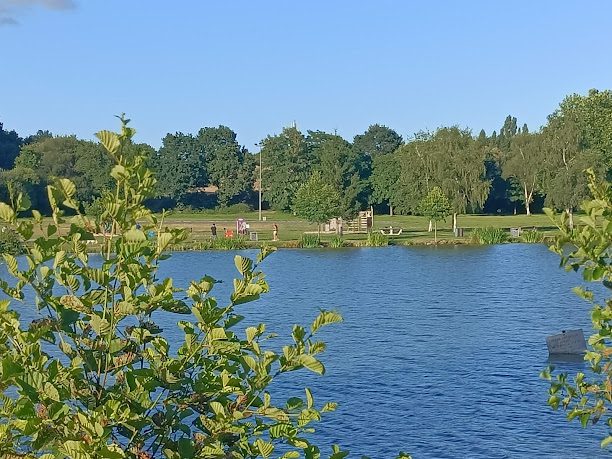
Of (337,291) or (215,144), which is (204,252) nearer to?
(337,291)

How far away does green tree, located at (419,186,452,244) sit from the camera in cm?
6956

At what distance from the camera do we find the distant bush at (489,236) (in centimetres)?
6656

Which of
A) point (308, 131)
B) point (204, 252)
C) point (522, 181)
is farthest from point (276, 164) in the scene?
point (204, 252)

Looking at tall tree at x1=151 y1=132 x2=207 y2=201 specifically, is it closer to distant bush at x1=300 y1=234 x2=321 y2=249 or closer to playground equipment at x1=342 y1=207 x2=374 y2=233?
playground equipment at x1=342 y1=207 x2=374 y2=233

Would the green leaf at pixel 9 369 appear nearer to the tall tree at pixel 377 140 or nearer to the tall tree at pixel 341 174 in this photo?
the tall tree at pixel 341 174

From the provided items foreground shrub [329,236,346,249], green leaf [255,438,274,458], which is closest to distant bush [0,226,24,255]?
green leaf [255,438,274,458]

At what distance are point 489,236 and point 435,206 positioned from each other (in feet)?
16.9

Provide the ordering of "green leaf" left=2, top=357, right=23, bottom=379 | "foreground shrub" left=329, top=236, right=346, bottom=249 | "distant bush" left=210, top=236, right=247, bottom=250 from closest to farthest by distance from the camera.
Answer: "green leaf" left=2, top=357, right=23, bottom=379, "distant bush" left=210, top=236, right=247, bottom=250, "foreground shrub" left=329, top=236, right=346, bottom=249

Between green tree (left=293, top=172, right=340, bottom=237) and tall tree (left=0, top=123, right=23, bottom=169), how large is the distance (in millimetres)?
57345

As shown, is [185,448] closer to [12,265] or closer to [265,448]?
[265,448]

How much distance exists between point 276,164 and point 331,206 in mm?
38684

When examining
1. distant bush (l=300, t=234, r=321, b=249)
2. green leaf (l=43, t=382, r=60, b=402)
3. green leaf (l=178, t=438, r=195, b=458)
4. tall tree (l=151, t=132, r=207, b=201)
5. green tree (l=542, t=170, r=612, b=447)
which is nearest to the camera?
green leaf (l=43, t=382, r=60, b=402)

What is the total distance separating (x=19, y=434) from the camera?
433 cm

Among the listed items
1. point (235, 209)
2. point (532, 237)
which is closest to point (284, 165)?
point (235, 209)
